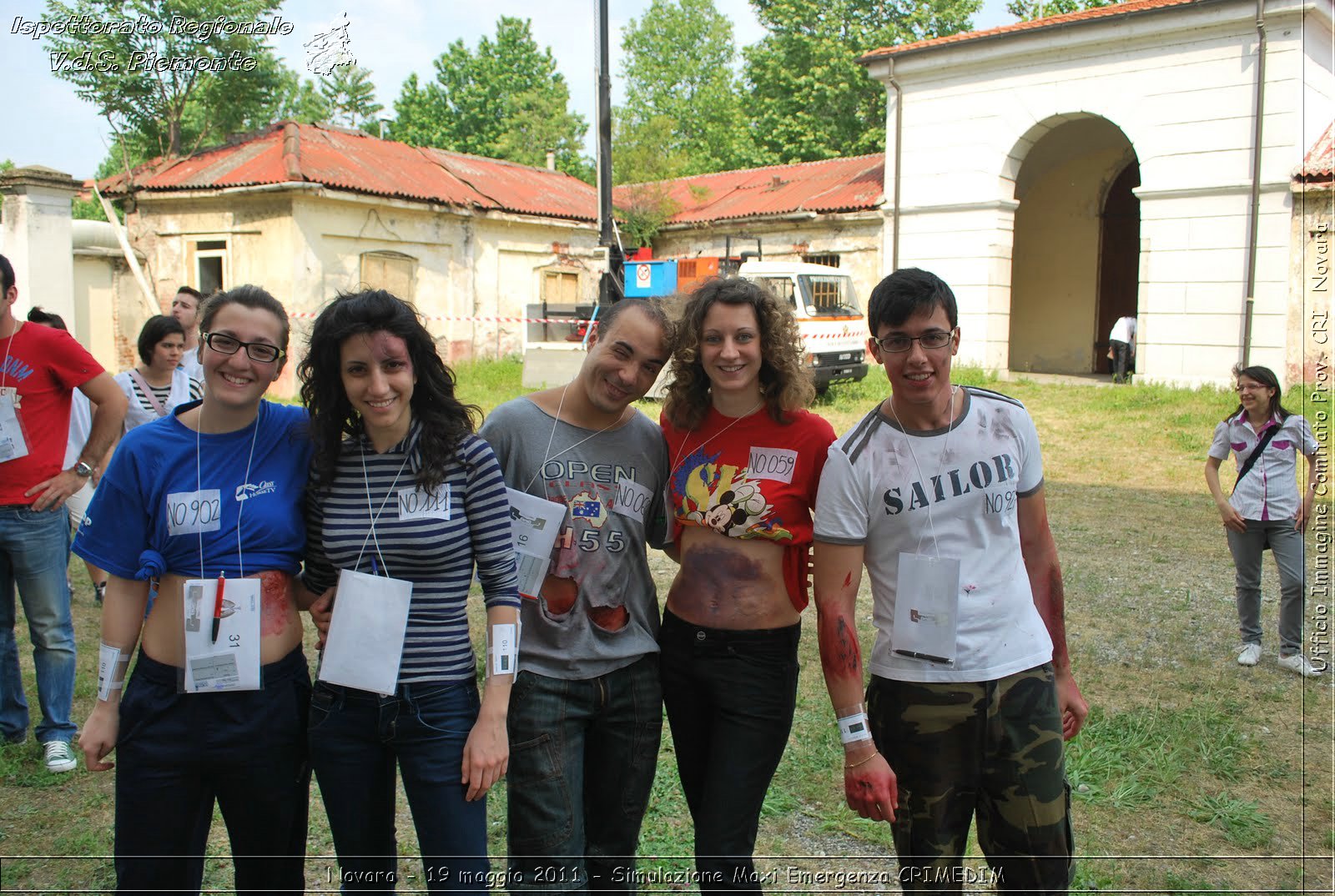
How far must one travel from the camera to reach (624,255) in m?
18.5

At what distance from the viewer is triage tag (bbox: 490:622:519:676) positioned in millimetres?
2291

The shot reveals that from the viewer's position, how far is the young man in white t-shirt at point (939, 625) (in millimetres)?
2344

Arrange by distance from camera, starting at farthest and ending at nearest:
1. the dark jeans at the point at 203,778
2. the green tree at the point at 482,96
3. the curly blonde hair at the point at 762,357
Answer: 1. the green tree at the point at 482,96
2. the curly blonde hair at the point at 762,357
3. the dark jeans at the point at 203,778

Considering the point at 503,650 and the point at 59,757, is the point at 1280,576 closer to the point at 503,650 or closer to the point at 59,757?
the point at 503,650

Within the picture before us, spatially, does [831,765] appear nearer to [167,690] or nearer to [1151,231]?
[167,690]

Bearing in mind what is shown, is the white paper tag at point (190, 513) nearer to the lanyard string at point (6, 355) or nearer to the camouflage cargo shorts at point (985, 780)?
the camouflage cargo shorts at point (985, 780)

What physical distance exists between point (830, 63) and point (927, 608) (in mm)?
32402

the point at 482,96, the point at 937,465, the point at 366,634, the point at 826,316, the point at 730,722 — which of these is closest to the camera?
the point at 366,634

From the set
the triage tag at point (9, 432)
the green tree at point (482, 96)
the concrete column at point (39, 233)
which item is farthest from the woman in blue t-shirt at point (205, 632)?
the green tree at point (482, 96)

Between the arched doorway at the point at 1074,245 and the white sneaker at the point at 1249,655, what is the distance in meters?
16.2

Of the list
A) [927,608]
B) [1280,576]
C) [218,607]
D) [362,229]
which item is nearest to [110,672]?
[218,607]

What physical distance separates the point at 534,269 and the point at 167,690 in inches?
817

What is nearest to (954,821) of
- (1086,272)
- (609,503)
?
(609,503)

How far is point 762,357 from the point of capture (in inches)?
107
